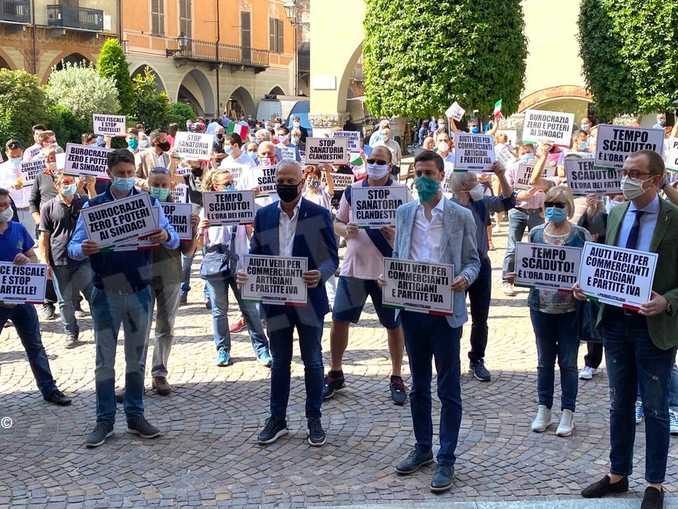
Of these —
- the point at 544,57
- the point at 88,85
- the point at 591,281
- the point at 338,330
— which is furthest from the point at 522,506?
the point at 88,85

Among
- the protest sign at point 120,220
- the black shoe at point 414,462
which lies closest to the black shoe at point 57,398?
the protest sign at point 120,220

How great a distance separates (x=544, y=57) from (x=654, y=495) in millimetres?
23325

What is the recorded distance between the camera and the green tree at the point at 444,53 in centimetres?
1884

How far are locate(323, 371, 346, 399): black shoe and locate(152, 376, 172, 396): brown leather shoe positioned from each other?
4.64 ft

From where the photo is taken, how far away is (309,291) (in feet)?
21.2

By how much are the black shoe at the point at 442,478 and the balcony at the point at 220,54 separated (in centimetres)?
4590

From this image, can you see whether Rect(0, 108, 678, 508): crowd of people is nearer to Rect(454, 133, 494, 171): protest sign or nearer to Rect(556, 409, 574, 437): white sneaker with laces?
Rect(556, 409, 574, 437): white sneaker with laces

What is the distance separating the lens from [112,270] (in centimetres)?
652

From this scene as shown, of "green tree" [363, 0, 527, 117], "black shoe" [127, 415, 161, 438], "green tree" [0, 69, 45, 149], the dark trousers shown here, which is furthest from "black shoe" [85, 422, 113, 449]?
"green tree" [0, 69, 45, 149]

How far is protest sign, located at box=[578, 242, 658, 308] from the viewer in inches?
198

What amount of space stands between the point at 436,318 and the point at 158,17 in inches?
1802

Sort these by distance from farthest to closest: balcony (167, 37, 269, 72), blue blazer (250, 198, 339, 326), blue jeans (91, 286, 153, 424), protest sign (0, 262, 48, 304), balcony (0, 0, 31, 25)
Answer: balcony (167, 37, 269, 72)
balcony (0, 0, 31, 25)
protest sign (0, 262, 48, 304)
blue jeans (91, 286, 153, 424)
blue blazer (250, 198, 339, 326)

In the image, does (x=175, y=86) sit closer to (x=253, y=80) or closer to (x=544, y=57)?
(x=253, y=80)

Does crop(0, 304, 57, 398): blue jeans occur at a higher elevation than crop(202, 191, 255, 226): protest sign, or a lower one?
lower
